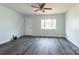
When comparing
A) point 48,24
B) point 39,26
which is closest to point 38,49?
point 39,26

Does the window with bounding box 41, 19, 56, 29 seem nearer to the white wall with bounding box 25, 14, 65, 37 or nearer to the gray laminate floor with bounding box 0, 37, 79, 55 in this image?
the white wall with bounding box 25, 14, 65, 37

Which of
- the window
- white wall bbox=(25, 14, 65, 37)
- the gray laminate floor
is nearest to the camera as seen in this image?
the gray laminate floor

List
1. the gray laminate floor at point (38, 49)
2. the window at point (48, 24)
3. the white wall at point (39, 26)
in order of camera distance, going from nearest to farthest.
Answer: the gray laminate floor at point (38, 49) < the white wall at point (39, 26) < the window at point (48, 24)

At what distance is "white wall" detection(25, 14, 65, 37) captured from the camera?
11.0 m

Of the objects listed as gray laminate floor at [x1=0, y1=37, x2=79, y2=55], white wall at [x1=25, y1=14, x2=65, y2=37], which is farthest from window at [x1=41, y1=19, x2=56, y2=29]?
gray laminate floor at [x1=0, y1=37, x2=79, y2=55]

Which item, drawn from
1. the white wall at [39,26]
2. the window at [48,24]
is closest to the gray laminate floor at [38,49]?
the white wall at [39,26]

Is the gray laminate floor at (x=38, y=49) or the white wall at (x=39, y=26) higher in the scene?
the white wall at (x=39, y=26)

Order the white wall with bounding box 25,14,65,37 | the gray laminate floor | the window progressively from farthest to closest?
1. the window
2. the white wall with bounding box 25,14,65,37
3. the gray laminate floor

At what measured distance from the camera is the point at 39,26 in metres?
11.5

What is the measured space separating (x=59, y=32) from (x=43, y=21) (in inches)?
81.8

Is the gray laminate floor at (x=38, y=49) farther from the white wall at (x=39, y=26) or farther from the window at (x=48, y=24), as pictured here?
the window at (x=48, y=24)

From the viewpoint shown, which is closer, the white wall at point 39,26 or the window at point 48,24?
the white wall at point 39,26

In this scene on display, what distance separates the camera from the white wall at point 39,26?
1105 centimetres
